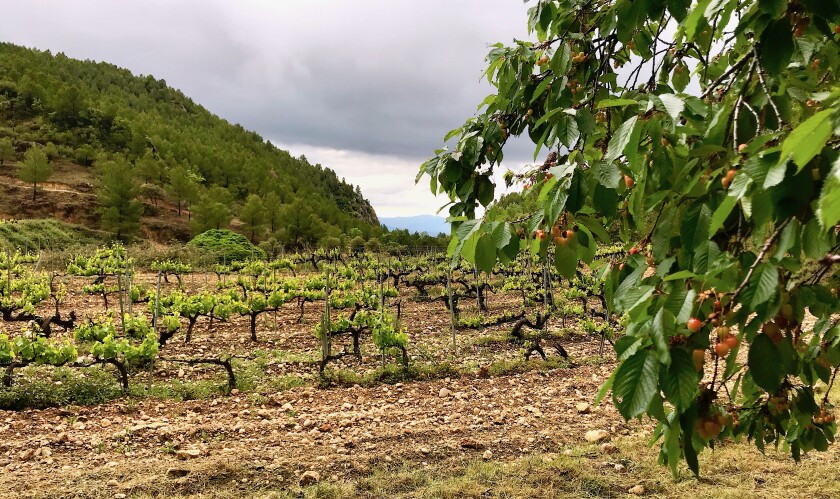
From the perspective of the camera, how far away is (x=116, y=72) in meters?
88.1

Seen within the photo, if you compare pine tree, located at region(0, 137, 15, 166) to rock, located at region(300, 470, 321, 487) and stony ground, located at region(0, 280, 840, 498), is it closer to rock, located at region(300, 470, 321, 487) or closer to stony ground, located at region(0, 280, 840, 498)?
stony ground, located at region(0, 280, 840, 498)

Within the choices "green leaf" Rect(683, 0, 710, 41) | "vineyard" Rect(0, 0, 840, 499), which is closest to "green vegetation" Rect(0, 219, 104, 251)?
"vineyard" Rect(0, 0, 840, 499)

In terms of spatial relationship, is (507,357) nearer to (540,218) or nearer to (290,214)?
(540,218)

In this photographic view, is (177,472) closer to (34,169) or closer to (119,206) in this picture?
(119,206)

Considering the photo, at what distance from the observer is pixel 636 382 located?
952mm

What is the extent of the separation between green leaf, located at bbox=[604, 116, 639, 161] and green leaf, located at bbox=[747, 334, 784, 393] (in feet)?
1.69

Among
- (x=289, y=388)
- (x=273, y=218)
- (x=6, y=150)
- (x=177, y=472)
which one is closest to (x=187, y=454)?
(x=177, y=472)

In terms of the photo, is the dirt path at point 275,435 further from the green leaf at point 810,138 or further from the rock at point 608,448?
the green leaf at point 810,138

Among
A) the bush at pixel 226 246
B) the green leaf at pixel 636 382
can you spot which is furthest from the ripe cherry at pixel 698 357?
the bush at pixel 226 246

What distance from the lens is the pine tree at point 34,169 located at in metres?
39.3

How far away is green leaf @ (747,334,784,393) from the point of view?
992 mm

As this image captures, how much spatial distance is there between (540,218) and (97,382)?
9234 millimetres

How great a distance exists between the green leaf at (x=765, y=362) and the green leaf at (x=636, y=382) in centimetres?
23

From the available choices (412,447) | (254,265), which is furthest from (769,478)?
(254,265)
